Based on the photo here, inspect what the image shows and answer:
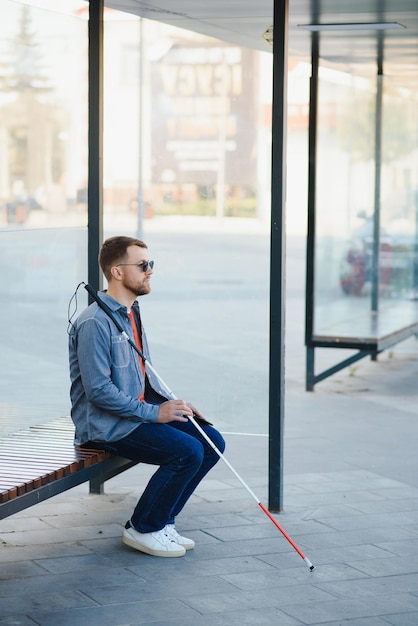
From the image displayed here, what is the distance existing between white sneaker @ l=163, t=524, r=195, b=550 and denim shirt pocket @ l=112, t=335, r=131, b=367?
→ 822mm

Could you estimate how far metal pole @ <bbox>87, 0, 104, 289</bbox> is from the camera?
6238 mm

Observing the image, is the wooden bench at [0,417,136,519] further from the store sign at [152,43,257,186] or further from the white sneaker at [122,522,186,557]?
the store sign at [152,43,257,186]

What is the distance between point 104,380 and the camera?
5191 mm

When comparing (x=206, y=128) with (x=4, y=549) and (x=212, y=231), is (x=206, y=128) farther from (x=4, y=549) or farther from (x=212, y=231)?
(x=4, y=549)

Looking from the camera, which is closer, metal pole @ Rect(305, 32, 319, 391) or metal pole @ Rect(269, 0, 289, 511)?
metal pole @ Rect(269, 0, 289, 511)

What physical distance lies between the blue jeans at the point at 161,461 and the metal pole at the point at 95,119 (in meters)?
1.46

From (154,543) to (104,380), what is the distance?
0.82m

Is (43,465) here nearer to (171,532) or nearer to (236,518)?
(171,532)

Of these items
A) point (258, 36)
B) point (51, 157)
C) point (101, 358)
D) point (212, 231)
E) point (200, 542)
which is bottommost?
point (200, 542)

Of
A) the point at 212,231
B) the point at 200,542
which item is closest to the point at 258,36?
the point at 212,231

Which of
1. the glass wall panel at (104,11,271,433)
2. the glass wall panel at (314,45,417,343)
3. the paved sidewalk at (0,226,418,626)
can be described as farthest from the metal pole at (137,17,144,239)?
the glass wall panel at (314,45,417,343)

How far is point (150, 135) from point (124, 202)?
49 cm

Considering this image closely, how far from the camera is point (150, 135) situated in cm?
761

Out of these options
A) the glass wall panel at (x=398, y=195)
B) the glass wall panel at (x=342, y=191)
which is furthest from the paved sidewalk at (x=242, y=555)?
the glass wall panel at (x=398, y=195)
